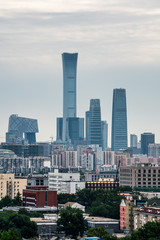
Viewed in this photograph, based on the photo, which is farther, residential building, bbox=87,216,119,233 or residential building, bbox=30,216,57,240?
residential building, bbox=87,216,119,233

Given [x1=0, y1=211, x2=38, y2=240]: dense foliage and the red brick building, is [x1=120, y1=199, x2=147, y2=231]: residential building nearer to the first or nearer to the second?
[x1=0, y1=211, x2=38, y2=240]: dense foliage

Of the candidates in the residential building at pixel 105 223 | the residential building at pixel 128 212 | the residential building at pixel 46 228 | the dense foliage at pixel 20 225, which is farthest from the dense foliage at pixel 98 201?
the dense foliage at pixel 20 225

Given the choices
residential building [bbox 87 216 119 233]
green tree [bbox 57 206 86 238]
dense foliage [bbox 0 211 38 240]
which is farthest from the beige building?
dense foliage [bbox 0 211 38 240]

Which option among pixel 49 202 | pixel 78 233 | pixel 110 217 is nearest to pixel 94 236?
pixel 78 233

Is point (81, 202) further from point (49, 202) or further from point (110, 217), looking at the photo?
point (110, 217)

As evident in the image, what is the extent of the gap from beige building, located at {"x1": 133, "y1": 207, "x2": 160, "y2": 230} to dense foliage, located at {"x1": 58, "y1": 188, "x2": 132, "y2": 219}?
17.4 meters

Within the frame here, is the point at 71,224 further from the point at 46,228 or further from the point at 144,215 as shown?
the point at 144,215

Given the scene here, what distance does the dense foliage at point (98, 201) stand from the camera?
155625 mm

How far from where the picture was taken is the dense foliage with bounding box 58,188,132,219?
155625 mm

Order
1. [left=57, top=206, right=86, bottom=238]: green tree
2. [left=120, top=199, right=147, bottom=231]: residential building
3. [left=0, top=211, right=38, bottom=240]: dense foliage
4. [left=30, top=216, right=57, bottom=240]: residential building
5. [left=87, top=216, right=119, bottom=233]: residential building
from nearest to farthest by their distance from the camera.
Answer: [left=0, top=211, right=38, bottom=240]: dense foliage → [left=57, top=206, right=86, bottom=238]: green tree → [left=120, top=199, right=147, bottom=231]: residential building → [left=30, top=216, right=57, bottom=240]: residential building → [left=87, top=216, right=119, bottom=233]: residential building

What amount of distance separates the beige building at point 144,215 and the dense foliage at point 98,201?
686 inches

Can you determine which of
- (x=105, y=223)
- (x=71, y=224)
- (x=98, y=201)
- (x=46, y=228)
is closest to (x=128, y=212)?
(x=105, y=223)

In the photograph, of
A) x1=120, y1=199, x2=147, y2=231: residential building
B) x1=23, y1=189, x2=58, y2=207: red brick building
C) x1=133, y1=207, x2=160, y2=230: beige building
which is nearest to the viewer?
x1=133, y1=207, x2=160, y2=230: beige building

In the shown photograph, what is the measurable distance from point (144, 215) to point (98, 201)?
148ft
